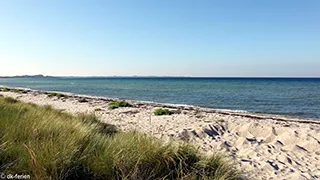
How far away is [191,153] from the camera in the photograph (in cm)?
434

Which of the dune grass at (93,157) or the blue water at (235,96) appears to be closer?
the dune grass at (93,157)

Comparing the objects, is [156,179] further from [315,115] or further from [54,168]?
[315,115]

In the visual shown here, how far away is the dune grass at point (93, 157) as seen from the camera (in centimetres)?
321

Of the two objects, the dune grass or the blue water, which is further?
the blue water

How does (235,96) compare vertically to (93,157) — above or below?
below

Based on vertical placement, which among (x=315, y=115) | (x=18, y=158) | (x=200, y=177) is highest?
(x=18, y=158)

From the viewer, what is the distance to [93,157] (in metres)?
3.67

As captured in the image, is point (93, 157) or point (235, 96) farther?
point (235, 96)

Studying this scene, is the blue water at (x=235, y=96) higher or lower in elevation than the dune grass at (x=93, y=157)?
lower

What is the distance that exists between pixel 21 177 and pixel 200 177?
2.57 m

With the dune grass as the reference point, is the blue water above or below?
below

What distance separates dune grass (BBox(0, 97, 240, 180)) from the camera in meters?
3.21

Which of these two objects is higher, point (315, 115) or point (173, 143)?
point (173, 143)

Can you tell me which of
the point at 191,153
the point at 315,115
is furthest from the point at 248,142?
the point at 315,115
